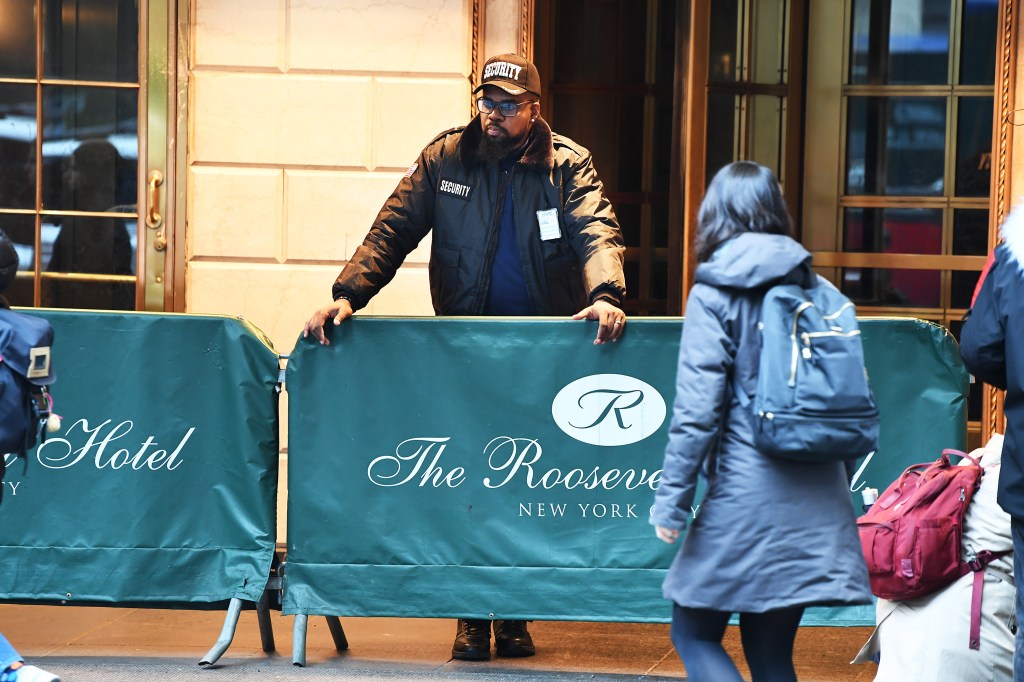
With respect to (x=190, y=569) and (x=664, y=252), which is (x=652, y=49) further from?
(x=190, y=569)

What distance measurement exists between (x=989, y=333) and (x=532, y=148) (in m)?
2.08

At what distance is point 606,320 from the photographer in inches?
195

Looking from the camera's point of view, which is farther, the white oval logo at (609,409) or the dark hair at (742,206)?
the white oval logo at (609,409)

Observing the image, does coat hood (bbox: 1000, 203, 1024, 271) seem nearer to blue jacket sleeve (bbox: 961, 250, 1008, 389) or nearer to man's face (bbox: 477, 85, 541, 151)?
blue jacket sleeve (bbox: 961, 250, 1008, 389)

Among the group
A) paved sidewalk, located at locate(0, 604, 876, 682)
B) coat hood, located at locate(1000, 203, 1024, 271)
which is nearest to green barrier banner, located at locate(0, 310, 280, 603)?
paved sidewalk, located at locate(0, 604, 876, 682)

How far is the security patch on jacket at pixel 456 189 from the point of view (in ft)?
18.1

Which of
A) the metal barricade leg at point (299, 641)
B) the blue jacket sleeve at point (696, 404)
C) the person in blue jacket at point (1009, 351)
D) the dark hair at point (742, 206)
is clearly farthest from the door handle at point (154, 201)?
the person in blue jacket at point (1009, 351)

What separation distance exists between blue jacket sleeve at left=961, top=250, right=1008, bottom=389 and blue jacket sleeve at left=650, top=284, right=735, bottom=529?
2.96ft

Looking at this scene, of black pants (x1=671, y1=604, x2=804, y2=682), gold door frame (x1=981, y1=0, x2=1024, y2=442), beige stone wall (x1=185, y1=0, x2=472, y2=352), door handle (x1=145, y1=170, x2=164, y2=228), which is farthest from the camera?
door handle (x1=145, y1=170, x2=164, y2=228)

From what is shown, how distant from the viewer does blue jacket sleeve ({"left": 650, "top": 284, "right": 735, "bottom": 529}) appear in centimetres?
358

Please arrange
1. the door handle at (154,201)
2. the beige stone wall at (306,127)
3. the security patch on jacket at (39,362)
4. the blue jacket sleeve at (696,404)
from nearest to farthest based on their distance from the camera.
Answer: the blue jacket sleeve at (696,404)
the security patch on jacket at (39,362)
the beige stone wall at (306,127)
the door handle at (154,201)

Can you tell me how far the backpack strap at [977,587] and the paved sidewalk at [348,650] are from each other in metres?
0.98

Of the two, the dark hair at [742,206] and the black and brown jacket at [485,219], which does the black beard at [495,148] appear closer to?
the black and brown jacket at [485,219]

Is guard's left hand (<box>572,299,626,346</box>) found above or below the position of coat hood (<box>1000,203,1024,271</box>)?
below
